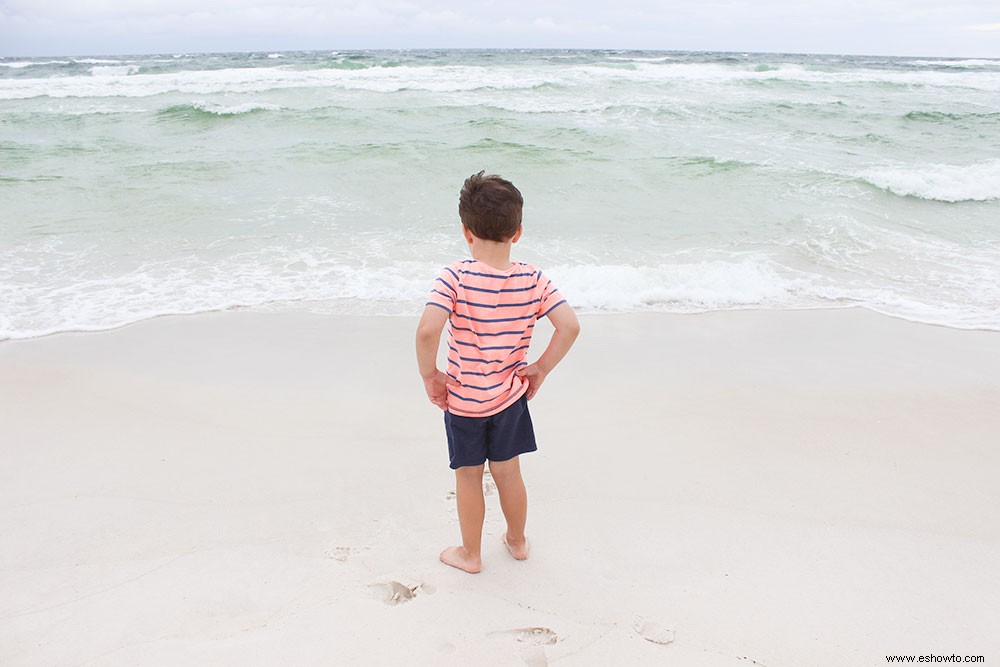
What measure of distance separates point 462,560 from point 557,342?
953 mm

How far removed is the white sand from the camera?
219cm

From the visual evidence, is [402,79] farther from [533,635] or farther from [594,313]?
[533,635]

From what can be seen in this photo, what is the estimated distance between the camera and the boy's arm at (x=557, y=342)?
6.98 ft

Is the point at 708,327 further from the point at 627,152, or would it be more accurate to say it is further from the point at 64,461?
the point at 627,152

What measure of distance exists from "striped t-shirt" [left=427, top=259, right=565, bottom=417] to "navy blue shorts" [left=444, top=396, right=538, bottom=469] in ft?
0.12

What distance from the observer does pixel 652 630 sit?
2207mm

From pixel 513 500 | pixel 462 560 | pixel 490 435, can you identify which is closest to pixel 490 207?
pixel 490 435

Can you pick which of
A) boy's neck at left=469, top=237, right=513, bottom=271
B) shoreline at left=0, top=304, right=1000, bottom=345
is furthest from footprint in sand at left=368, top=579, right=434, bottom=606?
shoreline at left=0, top=304, right=1000, bottom=345

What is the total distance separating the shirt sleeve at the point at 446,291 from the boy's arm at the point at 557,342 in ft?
1.08

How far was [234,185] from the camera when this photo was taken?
9703 mm

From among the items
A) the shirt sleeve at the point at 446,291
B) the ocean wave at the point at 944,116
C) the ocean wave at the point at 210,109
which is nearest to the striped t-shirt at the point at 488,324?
the shirt sleeve at the point at 446,291

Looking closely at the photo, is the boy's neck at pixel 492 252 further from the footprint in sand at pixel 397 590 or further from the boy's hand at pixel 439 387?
the footprint in sand at pixel 397 590

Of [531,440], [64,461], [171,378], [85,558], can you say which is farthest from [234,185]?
[531,440]

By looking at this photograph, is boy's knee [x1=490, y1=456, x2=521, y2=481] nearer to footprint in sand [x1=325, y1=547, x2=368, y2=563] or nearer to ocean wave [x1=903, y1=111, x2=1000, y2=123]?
footprint in sand [x1=325, y1=547, x2=368, y2=563]
